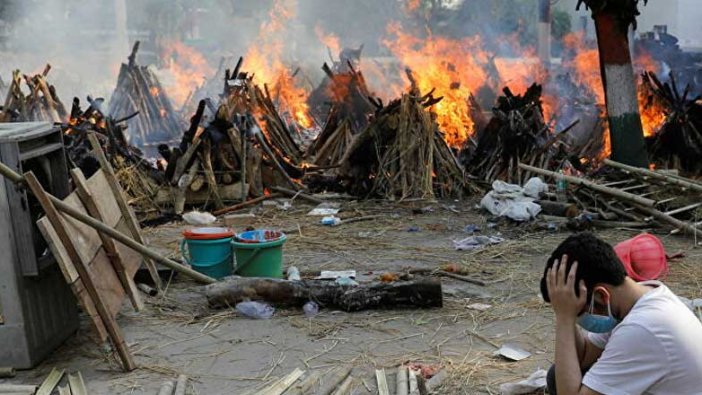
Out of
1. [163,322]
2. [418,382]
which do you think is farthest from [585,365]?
[163,322]

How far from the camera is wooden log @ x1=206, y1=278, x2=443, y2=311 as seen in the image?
6.18 meters

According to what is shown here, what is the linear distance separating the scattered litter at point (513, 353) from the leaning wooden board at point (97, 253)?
9.01ft

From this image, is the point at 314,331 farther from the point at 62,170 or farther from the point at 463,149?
the point at 463,149

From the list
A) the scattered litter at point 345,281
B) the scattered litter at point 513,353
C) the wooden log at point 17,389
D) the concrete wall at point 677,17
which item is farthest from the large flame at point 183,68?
the concrete wall at point 677,17

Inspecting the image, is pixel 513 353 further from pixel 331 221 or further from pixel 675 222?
pixel 331 221

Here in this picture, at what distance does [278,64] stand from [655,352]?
23227mm

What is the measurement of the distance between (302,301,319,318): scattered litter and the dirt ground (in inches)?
2.1

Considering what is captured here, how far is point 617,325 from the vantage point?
2865 millimetres

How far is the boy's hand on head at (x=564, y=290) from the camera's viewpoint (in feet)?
9.61

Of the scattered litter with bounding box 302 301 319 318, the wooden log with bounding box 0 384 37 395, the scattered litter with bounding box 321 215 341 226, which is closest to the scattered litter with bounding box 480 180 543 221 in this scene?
the scattered litter with bounding box 321 215 341 226

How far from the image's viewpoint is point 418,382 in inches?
184

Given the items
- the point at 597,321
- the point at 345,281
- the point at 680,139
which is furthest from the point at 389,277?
the point at 680,139

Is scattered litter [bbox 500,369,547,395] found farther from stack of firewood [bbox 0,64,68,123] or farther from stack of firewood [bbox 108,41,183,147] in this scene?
stack of firewood [bbox 108,41,183,147]

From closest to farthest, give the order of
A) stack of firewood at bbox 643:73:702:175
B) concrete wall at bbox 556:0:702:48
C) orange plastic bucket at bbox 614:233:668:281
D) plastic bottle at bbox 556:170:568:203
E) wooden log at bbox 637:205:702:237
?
orange plastic bucket at bbox 614:233:668:281 → wooden log at bbox 637:205:702:237 → plastic bottle at bbox 556:170:568:203 → stack of firewood at bbox 643:73:702:175 → concrete wall at bbox 556:0:702:48
